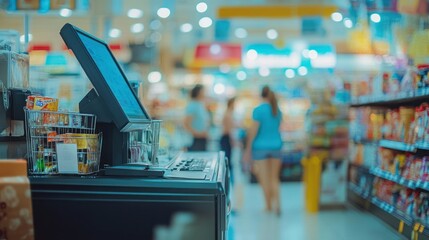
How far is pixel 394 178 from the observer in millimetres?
5090

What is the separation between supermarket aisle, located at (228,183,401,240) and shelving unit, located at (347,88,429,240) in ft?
0.53

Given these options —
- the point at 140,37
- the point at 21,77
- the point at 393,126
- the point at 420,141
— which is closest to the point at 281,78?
the point at 140,37

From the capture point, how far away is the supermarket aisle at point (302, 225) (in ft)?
17.5

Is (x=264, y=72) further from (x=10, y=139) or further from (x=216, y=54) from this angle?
(x=10, y=139)

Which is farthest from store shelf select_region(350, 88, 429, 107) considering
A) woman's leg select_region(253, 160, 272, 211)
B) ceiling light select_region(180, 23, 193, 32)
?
ceiling light select_region(180, 23, 193, 32)

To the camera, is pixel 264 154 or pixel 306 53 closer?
pixel 264 154

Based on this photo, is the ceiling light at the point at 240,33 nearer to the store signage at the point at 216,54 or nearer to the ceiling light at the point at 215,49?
the store signage at the point at 216,54

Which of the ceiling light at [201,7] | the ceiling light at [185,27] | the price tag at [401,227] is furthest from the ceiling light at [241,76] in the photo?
the price tag at [401,227]

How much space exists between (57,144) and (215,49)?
1239cm

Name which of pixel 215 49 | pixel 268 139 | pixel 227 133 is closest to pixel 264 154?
pixel 268 139

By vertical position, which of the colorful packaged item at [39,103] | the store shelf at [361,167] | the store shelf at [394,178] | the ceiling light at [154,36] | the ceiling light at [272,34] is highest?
Answer: the ceiling light at [272,34]

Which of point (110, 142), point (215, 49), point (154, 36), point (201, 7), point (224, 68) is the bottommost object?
point (110, 142)

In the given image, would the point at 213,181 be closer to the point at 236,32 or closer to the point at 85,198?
the point at 85,198

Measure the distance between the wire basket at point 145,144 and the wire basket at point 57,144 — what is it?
21 centimetres
